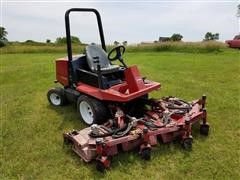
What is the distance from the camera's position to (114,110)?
4.08m

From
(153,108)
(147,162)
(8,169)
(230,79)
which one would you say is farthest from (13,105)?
(230,79)

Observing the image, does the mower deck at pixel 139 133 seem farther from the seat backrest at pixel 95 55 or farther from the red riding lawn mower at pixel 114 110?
the seat backrest at pixel 95 55

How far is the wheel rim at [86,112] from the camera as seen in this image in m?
4.36

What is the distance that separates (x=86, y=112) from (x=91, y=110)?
268 millimetres

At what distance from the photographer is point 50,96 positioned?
550 cm

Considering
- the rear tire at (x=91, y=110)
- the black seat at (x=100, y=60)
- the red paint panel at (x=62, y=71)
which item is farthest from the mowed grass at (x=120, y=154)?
the black seat at (x=100, y=60)

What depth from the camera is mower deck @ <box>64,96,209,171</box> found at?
3178 mm

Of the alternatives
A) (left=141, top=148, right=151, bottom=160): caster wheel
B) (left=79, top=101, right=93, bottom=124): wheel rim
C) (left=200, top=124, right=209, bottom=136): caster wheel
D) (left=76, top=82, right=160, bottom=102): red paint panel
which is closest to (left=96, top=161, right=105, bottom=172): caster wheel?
(left=141, top=148, right=151, bottom=160): caster wheel

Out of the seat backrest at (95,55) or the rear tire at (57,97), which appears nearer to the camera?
the seat backrest at (95,55)

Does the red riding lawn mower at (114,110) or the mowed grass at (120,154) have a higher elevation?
the red riding lawn mower at (114,110)

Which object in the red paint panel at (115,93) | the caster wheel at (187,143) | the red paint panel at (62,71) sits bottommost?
the caster wheel at (187,143)

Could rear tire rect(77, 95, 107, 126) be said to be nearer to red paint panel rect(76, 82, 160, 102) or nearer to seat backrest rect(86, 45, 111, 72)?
red paint panel rect(76, 82, 160, 102)

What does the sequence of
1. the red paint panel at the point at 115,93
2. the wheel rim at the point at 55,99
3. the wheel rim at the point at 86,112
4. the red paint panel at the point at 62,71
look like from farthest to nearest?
1. the wheel rim at the point at 55,99
2. the red paint panel at the point at 62,71
3. the wheel rim at the point at 86,112
4. the red paint panel at the point at 115,93

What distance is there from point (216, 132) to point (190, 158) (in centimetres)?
89
